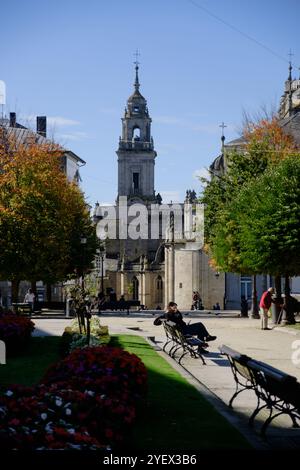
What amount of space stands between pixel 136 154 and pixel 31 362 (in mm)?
121154

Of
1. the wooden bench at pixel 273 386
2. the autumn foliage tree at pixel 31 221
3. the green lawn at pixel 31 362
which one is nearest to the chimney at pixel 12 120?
the autumn foliage tree at pixel 31 221

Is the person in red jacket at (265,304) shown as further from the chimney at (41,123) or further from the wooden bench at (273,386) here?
the chimney at (41,123)

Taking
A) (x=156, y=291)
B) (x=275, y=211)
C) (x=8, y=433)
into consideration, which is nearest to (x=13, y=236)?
(x=275, y=211)

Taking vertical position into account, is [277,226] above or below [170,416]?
above

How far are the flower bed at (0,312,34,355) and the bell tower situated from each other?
115252 mm

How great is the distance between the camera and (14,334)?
902 inches

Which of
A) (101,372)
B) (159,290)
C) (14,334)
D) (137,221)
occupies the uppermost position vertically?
(137,221)

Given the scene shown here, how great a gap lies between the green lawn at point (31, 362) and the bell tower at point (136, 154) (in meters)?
113

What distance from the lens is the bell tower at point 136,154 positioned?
A: 139625mm

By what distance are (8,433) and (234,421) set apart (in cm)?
481

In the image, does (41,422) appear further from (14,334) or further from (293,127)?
(293,127)

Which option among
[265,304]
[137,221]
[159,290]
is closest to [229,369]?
[265,304]

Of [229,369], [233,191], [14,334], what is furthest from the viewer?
[233,191]

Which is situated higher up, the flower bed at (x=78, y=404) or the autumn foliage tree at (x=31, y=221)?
the autumn foliage tree at (x=31, y=221)
